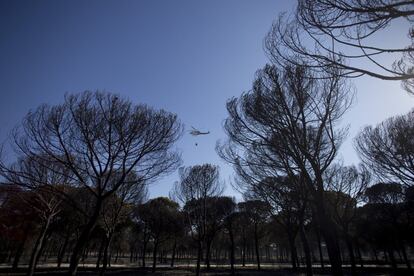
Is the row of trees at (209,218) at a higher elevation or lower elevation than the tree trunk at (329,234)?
higher

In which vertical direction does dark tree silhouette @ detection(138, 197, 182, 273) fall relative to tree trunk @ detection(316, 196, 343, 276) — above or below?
above

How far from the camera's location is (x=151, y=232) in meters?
36.6

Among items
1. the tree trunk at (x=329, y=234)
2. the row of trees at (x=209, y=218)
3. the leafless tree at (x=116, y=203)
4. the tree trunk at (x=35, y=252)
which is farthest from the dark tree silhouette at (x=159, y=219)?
the tree trunk at (x=329, y=234)

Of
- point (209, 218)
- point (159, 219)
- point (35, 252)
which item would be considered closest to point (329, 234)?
point (35, 252)

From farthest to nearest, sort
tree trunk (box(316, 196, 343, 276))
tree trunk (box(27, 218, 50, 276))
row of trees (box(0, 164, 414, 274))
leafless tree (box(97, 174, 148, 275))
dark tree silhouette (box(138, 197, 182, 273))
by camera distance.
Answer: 1. dark tree silhouette (box(138, 197, 182, 273))
2. row of trees (box(0, 164, 414, 274))
3. leafless tree (box(97, 174, 148, 275))
4. tree trunk (box(27, 218, 50, 276))
5. tree trunk (box(316, 196, 343, 276))

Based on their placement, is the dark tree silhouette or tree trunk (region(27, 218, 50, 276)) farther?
the dark tree silhouette

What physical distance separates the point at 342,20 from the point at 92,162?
11076mm

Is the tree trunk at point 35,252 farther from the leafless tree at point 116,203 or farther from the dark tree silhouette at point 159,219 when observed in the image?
the dark tree silhouette at point 159,219

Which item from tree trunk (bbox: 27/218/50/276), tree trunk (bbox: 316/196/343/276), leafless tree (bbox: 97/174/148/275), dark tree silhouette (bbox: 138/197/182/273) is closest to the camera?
tree trunk (bbox: 316/196/343/276)

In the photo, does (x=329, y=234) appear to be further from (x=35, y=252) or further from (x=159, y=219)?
(x=159, y=219)

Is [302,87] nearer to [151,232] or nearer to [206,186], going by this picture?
[206,186]

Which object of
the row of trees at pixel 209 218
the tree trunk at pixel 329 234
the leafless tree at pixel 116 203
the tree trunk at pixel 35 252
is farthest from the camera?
the row of trees at pixel 209 218

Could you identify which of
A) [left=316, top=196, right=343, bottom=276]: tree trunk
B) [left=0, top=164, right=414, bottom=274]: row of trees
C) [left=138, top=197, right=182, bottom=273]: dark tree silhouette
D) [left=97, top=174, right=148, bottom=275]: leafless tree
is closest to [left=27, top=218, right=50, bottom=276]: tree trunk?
[left=0, top=164, right=414, bottom=274]: row of trees

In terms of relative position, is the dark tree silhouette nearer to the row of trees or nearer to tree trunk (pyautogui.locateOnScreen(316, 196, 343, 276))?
the row of trees
